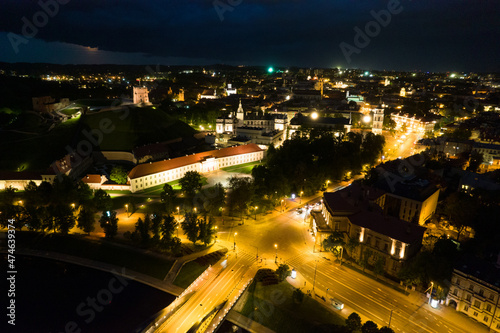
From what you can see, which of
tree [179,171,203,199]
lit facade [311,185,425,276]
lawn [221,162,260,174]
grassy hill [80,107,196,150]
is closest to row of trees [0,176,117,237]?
tree [179,171,203,199]

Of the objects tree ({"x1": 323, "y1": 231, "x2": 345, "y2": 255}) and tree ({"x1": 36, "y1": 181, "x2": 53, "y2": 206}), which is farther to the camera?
tree ({"x1": 36, "y1": 181, "x2": 53, "y2": 206})

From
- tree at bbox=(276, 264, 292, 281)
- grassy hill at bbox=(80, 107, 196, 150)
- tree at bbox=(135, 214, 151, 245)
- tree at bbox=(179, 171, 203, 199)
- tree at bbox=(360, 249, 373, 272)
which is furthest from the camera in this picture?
grassy hill at bbox=(80, 107, 196, 150)

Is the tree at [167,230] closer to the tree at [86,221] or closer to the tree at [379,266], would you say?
the tree at [86,221]

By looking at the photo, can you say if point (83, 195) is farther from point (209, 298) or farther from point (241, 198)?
point (209, 298)

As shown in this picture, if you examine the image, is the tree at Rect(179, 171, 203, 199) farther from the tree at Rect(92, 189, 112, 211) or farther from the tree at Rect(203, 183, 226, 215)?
the tree at Rect(92, 189, 112, 211)

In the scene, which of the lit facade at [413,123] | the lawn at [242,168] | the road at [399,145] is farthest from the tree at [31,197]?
the lit facade at [413,123]

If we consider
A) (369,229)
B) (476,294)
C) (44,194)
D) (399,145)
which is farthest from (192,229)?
(399,145)
